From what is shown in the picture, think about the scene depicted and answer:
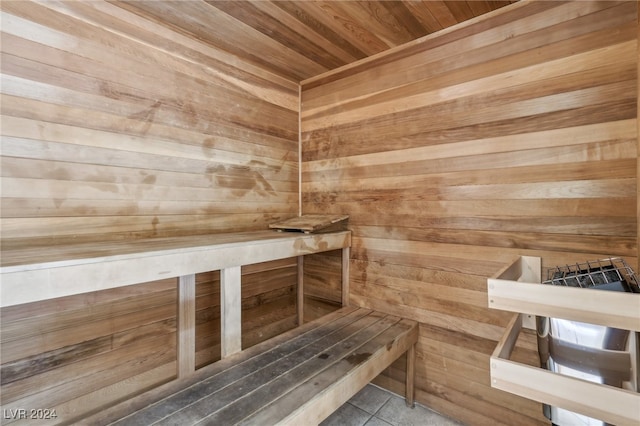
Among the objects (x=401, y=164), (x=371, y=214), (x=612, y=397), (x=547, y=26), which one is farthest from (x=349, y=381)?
(x=547, y=26)

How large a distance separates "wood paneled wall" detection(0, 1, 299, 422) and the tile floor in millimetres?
752

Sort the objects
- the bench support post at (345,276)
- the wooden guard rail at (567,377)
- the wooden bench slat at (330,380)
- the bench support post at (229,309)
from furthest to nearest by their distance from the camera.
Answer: the bench support post at (345,276) < the bench support post at (229,309) < the wooden bench slat at (330,380) < the wooden guard rail at (567,377)

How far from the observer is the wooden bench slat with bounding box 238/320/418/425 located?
3.56 feet

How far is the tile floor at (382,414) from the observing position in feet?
5.71

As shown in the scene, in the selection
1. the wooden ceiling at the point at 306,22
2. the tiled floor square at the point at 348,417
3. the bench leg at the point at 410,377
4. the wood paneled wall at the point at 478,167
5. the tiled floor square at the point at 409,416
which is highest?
the wooden ceiling at the point at 306,22

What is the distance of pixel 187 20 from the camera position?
1.60 metres

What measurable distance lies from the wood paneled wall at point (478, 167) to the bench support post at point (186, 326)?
108 centimetres

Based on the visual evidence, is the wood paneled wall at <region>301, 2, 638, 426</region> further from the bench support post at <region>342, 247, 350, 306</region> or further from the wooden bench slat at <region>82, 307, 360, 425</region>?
the wooden bench slat at <region>82, 307, 360, 425</region>

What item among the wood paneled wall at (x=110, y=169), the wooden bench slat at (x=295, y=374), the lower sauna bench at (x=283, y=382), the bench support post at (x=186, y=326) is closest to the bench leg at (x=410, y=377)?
the lower sauna bench at (x=283, y=382)

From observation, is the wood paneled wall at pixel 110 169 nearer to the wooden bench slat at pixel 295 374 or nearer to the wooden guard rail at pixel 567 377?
the wooden bench slat at pixel 295 374

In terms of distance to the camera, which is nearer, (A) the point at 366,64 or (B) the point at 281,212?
(A) the point at 366,64

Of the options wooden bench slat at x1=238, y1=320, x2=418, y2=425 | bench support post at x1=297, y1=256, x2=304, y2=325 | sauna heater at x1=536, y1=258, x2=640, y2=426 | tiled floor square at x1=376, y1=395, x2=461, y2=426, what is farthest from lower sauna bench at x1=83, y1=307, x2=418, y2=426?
sauna heater at x1=536, y1=258, x2=640, y2=426

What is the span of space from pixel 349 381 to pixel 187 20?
1977mm

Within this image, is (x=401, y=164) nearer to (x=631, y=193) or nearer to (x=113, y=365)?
(x=631, y=193)
